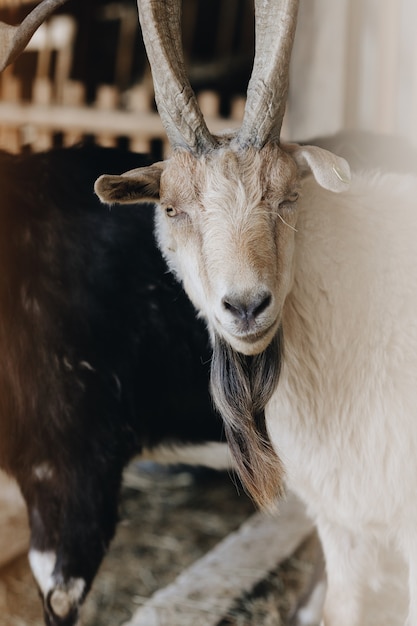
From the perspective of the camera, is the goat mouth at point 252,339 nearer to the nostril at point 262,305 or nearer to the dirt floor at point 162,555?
the nostril at point 262,305

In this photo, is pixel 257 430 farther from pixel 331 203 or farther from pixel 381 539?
pixel 331 203

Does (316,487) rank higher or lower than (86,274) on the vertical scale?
lower

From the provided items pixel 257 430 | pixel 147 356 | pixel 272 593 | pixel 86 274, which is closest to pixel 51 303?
pixel 86 274

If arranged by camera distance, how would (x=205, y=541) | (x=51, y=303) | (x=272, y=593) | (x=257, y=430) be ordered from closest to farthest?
(x=257, y=430) < (x=51, y=303) < (x=272, y=593) < (x=205, y=541)

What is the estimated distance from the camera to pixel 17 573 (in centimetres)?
407

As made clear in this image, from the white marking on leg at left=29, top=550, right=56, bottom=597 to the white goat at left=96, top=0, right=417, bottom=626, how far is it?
111cm

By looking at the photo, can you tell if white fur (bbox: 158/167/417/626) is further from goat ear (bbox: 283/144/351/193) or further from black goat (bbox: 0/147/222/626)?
black goat (bbox: 0/147/222/626)

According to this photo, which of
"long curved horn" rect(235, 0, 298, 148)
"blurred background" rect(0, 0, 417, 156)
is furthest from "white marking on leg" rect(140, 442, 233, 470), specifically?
"long curved horn" rect(235, 0, 298, 148)

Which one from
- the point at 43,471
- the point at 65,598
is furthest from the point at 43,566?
the point at 43,471

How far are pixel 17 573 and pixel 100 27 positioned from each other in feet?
19.6

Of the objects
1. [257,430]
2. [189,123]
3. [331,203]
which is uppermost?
[189,123]

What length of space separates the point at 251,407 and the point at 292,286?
47 cm

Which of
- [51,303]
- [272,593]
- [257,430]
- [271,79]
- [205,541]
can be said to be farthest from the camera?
[205,541]

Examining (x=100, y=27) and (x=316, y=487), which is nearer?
(x=316, y=487)
